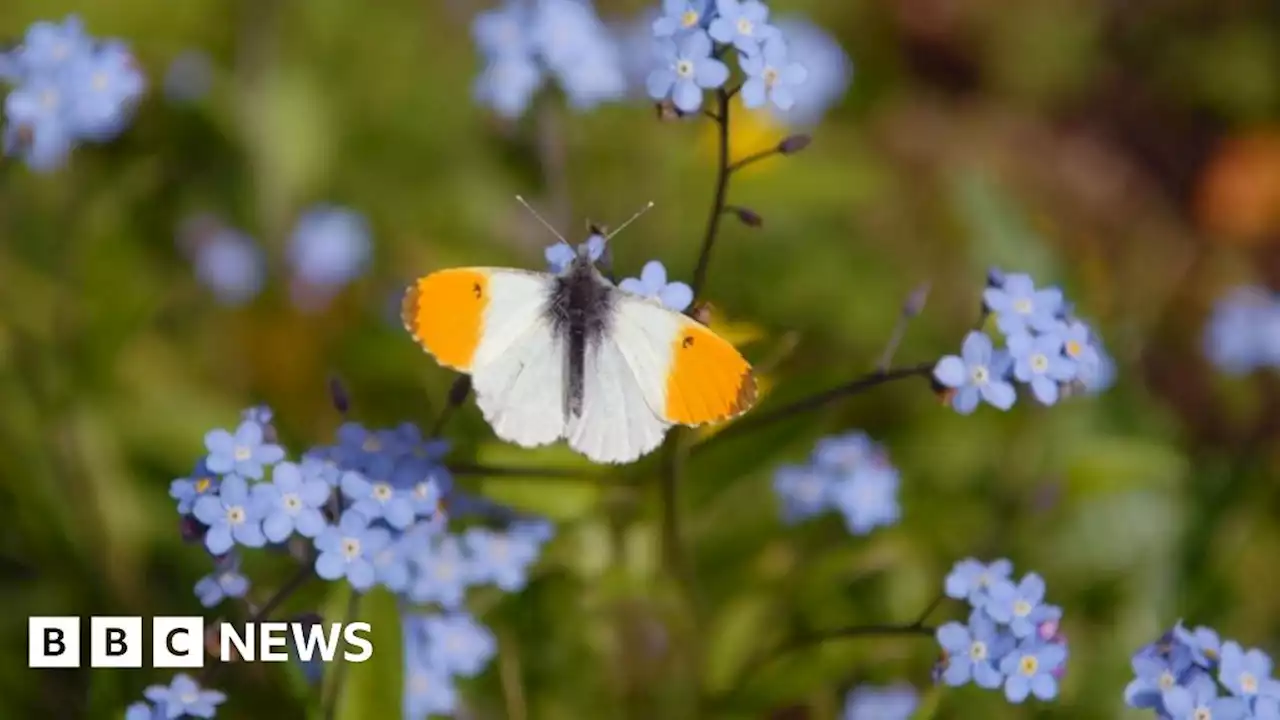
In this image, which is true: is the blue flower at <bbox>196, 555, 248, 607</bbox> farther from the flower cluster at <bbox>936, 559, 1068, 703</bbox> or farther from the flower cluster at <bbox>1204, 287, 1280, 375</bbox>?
the flower cluster at <bbox>1204, 287, 1280, 375</bbox>

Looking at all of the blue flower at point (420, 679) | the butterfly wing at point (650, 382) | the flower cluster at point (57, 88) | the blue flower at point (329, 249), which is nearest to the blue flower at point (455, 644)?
the blue flower at point (420, 679)

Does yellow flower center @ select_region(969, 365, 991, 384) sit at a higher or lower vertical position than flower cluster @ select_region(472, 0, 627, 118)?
lower

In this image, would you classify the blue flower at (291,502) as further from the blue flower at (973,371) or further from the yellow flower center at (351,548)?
the blue flower at (973,371)

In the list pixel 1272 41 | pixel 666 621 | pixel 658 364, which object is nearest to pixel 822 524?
pixel 666 621

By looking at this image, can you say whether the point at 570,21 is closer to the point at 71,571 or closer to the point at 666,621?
the point at 666,621

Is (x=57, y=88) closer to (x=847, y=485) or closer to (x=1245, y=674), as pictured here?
(x=847, y=485)

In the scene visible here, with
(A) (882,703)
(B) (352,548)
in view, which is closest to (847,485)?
(A) (882,703)

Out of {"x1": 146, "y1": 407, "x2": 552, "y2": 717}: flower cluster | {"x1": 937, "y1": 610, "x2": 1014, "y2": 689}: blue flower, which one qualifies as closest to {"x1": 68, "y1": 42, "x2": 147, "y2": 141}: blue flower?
{"x1": 146, "y1": 407, "x2": 552, "y2": 717}: flower cluster
